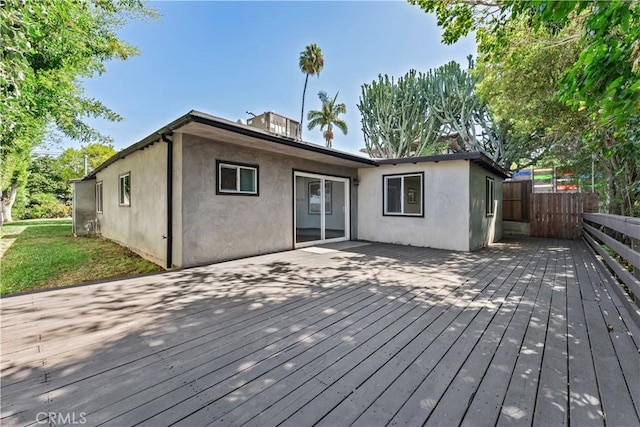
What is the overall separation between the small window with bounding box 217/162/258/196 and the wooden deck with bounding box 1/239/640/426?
7.67 ft

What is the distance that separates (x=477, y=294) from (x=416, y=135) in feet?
40.4

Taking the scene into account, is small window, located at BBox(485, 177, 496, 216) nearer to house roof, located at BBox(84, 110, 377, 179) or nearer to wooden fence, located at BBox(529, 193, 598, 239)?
wooden fence, located at BBox(529, 193, 598, 239)

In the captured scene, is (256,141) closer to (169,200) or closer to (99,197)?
(169,200)

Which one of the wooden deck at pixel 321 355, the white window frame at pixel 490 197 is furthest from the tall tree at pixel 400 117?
the wooden deck at pixel 321 355

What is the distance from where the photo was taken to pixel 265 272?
15.5 ft

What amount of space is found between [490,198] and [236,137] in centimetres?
790

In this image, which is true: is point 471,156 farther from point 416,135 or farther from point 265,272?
point 416,135

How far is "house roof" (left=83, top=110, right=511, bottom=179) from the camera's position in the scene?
446 cm

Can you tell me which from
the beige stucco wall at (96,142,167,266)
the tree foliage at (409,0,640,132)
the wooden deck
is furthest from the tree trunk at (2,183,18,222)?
the tree foliage at (409,0,640,132)

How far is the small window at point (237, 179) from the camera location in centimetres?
567

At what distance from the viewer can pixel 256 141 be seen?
5504 millimetres

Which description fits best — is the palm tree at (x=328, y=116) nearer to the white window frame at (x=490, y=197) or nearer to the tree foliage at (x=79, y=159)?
the white window frame at (x=490, y=197)

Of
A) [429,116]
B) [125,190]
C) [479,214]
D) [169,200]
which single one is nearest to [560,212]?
[479,214]

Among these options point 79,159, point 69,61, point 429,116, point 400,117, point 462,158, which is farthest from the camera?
point 79,159
